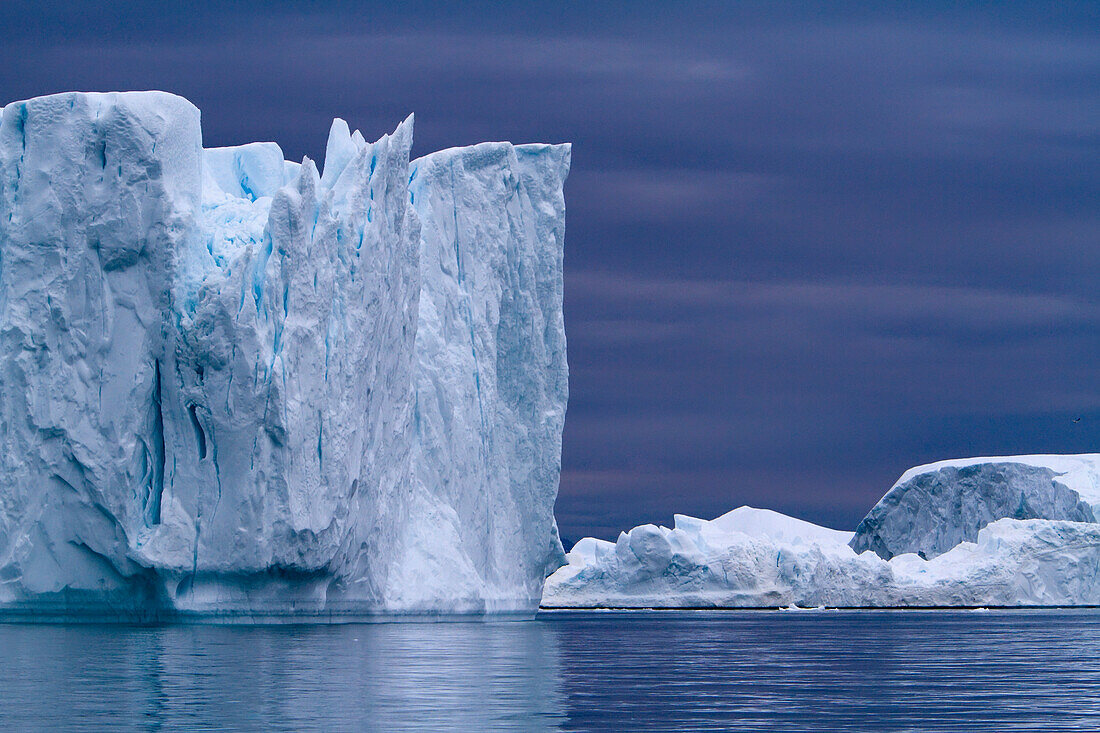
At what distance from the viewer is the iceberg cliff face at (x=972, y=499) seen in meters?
49.9

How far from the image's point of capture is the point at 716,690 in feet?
36.6

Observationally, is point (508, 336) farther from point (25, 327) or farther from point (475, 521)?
point (25, 327)

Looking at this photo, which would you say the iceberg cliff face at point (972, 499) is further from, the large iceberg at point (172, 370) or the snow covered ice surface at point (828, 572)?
the large iceberg at point (172, 370)

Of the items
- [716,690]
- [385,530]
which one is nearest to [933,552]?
[385,530]

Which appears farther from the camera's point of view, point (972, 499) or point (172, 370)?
point (972, 499)

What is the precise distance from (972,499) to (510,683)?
42954 mm

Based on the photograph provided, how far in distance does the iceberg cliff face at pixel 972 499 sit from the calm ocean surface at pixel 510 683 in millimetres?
31138

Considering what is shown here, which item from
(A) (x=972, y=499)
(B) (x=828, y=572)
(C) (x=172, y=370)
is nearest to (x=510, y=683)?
(C) (x=172, y=370)

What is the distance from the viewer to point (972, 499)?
170 ft

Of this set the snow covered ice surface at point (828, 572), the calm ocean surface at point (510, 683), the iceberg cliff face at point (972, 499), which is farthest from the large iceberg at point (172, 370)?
the iceberg cliff face at point (972, 499)

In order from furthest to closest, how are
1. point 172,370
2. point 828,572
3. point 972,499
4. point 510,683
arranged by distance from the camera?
1. point 972,499
2. point 828,572
3. point 172,370
4. point 510,683

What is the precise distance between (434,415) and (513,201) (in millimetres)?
5167

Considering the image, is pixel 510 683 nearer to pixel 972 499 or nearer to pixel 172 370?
pixel 172 370

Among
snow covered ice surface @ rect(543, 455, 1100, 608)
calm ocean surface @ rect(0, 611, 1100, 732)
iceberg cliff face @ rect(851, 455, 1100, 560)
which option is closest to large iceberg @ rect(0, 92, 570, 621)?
calm ocean surface @ rect(0, 611, 1100, 732)
